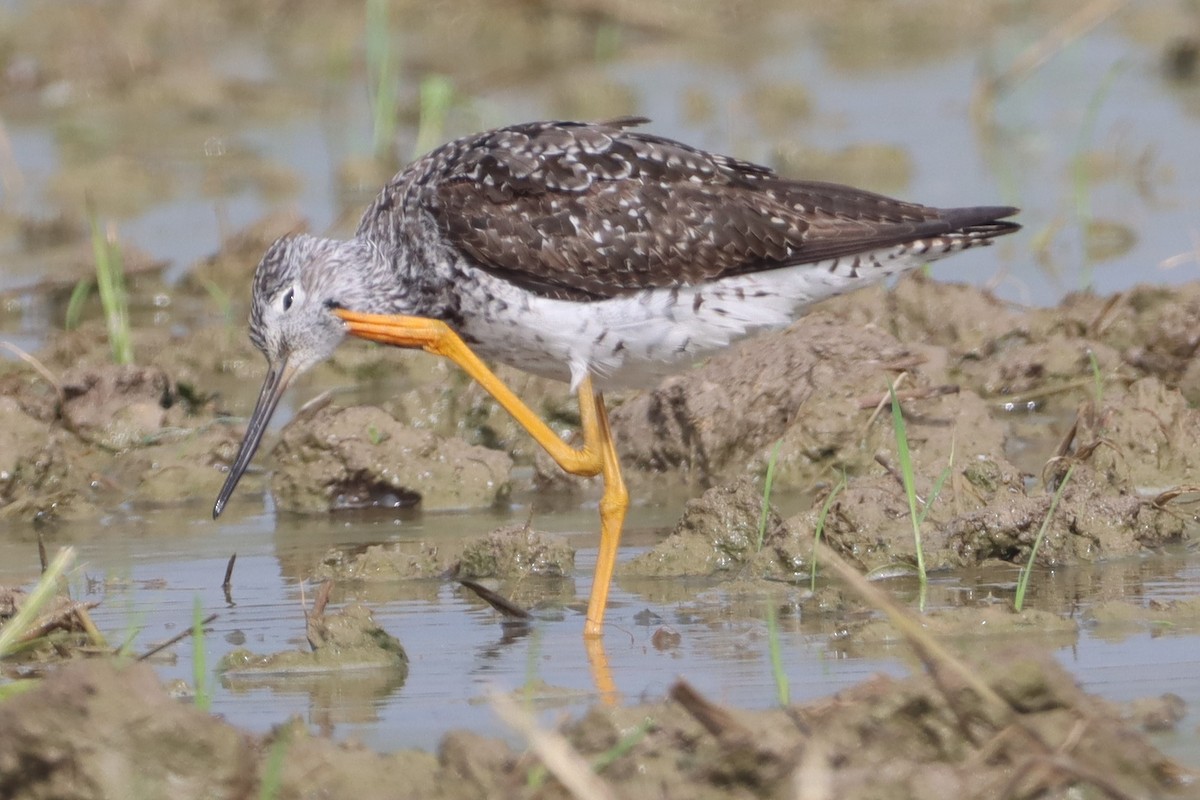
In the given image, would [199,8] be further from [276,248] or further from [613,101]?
[276,248]

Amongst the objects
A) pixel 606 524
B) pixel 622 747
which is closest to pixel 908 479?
pixel 606 524

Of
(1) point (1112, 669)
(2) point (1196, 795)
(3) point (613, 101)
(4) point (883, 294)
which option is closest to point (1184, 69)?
(3) point (613, 101)

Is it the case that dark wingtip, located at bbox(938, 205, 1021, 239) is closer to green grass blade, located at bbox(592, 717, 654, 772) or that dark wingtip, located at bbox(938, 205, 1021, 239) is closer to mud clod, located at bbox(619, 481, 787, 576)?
mud clod, located at bbox(619, 481, 787, 576)

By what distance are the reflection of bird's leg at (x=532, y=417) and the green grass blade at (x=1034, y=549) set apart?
159cm

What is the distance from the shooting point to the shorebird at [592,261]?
777 cm

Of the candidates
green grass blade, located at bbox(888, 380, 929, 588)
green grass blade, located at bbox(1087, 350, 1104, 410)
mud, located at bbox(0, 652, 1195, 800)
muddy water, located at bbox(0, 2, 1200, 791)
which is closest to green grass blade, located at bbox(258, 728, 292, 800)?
mud, located at bbox(0, 652, 1195, 800)

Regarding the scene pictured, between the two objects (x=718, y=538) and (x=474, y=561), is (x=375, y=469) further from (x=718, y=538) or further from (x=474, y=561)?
(x=718, y=538)

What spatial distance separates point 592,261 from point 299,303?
1371mm

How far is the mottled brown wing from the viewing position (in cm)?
779

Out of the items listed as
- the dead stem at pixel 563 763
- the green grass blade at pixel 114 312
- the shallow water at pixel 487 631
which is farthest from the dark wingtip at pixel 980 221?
the green grass blade at pixel 114 312

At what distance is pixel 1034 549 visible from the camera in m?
6.80

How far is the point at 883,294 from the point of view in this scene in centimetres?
1076

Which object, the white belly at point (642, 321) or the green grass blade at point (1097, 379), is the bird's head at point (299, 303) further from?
the green grass blade at point (1097, 379)

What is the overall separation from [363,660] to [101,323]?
20.9ft
